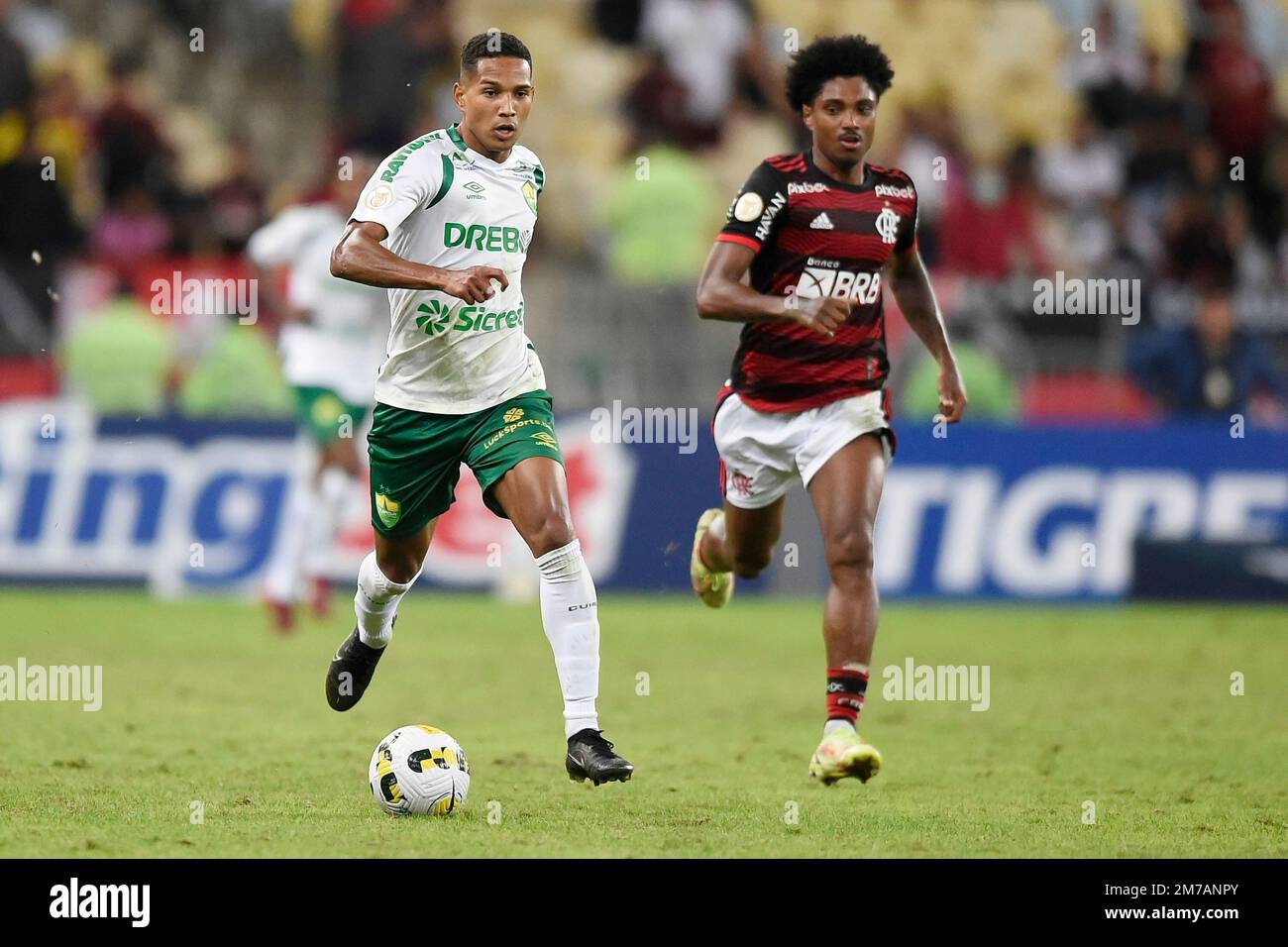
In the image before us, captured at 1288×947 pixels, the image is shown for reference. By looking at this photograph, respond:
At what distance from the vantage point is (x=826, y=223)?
8.34 meters

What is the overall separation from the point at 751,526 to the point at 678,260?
889cm

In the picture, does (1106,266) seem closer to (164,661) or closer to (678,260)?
(678,260)

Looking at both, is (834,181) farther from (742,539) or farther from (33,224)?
(33,224)

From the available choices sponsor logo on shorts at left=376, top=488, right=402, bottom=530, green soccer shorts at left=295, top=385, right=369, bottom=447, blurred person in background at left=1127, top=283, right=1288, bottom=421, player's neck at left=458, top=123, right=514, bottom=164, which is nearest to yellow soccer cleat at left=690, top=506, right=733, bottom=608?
sponsor logo on shorts at left=376, top=488, right=402, bottom=530

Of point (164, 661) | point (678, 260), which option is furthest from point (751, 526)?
point (678, 260)

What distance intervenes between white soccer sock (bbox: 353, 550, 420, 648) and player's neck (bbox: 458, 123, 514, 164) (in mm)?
1840

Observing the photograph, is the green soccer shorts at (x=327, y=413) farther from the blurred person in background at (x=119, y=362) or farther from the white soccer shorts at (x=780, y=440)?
the white soccer shorts at (x=780, y=440)

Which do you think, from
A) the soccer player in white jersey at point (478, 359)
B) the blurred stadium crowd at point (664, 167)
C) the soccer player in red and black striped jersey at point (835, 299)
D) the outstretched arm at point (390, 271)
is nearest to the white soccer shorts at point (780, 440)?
the soccer player in red and black striped jersey at point (835, 299)

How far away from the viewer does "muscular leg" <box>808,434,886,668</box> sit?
7.96m

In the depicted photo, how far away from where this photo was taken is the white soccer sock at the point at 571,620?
7660 millimetres

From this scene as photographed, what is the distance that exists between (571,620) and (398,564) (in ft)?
3.74

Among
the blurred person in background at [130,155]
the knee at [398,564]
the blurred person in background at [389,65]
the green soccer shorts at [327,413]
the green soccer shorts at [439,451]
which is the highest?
the blurred person in background at [389,65]

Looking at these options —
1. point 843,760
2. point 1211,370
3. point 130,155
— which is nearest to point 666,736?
point 843,760

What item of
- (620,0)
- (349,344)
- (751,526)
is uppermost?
(620,0)
